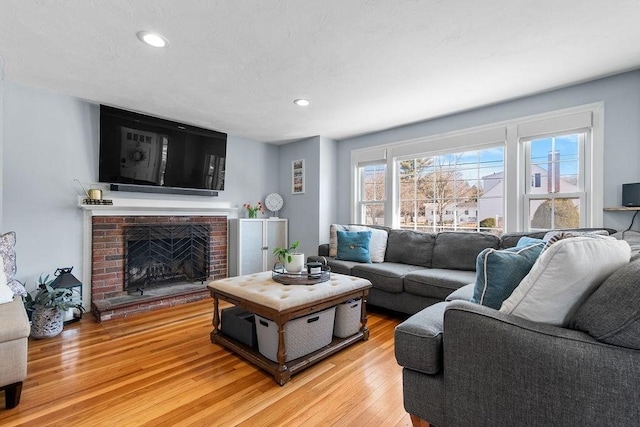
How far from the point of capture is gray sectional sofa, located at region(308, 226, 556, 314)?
273cm

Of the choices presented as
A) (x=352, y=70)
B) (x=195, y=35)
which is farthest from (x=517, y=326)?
(x=195, y=35)

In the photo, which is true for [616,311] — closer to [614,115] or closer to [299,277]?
[299,277]

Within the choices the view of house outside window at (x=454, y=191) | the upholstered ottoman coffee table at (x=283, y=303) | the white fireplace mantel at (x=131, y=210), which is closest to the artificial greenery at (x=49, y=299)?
the white fireplace mantel at (x=131, y=210)

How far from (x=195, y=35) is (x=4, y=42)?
4.37 feet

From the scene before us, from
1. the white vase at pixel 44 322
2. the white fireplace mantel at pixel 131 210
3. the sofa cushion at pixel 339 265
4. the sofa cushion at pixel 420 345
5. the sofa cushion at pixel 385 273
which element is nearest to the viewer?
the sofa cushion at pixel 420 345

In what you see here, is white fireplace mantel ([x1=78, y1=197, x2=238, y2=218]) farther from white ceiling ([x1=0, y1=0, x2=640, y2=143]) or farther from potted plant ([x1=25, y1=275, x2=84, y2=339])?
white ceiling ([x1=0, y1=0, x2=640, y2=143])

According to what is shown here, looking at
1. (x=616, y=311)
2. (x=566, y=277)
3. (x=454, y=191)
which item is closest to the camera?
(x=616, y=311)

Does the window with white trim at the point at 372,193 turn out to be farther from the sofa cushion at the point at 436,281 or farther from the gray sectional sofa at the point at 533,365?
the gray sectional sofa at the point at 533,365

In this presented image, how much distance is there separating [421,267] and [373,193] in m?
1.48

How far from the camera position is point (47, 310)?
2.48 meters

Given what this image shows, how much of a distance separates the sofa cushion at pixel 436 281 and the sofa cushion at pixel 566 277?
58.2 inches

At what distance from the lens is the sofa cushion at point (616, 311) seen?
903 millimetres

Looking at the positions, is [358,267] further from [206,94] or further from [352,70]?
[206,94]

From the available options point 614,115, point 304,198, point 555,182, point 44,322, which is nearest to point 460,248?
point 555,182
